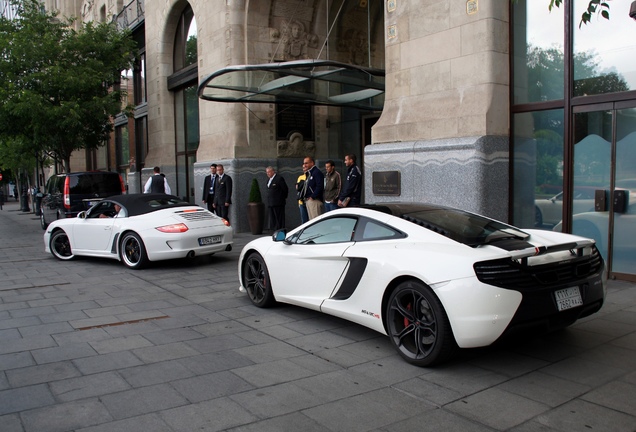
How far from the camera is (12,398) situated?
4160 mm

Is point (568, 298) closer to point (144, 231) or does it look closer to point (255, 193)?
point (144, 231)

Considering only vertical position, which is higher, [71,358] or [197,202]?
[197,202]

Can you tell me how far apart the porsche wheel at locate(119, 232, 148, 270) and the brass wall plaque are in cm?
443

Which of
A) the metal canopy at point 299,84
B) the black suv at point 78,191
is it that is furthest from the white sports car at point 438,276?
the black suv at point 78,191

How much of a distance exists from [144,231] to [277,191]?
15.6ft

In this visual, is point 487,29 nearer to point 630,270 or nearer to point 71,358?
point 630,270

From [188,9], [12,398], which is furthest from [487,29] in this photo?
[188,9]

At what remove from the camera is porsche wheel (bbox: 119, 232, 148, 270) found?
9.81 metres

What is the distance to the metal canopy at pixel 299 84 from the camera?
1162 cm

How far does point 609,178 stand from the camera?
8062mm

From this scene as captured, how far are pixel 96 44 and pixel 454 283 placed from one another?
2062 cm

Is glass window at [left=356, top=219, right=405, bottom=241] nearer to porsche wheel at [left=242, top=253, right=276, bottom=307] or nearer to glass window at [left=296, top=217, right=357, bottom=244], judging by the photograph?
glass window at [left=296, top=217, right=357, bottom=244]

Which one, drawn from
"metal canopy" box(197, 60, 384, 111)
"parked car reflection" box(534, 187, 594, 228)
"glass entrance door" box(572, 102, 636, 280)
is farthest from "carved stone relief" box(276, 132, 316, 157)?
"glass entrance door" box(572, 102, 636, 280)

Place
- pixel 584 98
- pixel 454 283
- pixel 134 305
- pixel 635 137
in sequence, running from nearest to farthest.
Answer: pixel 454 283 → pixel 134 305 → pixel 635 137 → pixel 584 98
